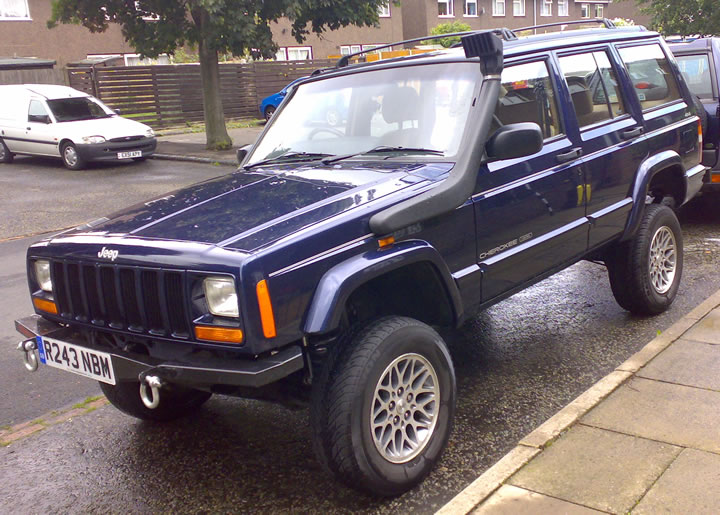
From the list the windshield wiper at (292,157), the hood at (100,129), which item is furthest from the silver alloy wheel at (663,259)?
the hood at (100,129)

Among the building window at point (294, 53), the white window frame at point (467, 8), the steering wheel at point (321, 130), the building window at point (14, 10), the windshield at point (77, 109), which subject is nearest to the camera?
the steering wheel at point (321, 130)

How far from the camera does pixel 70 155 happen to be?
1617 centimetres

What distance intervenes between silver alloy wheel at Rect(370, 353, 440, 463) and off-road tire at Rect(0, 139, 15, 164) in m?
16.6

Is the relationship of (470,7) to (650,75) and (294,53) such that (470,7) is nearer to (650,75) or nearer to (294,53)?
(294,53)

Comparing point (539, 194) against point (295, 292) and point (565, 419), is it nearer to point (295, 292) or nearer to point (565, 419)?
point (565, 419)

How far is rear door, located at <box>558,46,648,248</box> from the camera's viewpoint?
481 cm

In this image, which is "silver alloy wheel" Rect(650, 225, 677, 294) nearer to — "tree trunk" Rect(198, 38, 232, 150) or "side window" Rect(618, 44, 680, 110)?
"side window" Rect(618, 44, 680, 110)

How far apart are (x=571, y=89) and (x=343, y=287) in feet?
8.13

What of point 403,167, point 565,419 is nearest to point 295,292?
point 403,167

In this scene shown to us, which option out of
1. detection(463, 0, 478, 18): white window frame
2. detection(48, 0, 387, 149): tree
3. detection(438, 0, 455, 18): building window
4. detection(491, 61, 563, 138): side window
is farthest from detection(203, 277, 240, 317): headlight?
detection(463, 0, 478, 18): white window frame

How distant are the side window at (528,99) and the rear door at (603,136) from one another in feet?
0.71

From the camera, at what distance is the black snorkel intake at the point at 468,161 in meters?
3.44

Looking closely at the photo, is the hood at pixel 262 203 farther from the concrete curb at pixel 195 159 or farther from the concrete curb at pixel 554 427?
the concrete curb at pixel 195 159

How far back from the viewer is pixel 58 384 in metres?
5.02
